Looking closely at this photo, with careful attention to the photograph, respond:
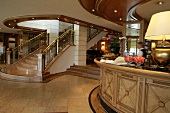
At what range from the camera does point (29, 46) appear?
9984 mm

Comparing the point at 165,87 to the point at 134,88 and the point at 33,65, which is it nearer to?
the point at 134,88

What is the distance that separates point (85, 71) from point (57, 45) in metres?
2.03

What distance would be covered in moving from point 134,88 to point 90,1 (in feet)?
10.3

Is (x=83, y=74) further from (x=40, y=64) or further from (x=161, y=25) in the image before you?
(x=161, y=25)

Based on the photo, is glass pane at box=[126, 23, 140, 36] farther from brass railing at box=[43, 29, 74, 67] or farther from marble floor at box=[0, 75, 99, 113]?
marble floor at box=[0, 75, 99, 113]

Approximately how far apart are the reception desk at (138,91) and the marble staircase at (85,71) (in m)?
3.76

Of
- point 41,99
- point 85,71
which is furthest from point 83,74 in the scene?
point 41,99

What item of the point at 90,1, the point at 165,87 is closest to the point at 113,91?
the point at 165,87

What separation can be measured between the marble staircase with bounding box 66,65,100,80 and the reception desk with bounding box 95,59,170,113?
376cm

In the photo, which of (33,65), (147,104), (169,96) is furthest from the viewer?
(33,65)

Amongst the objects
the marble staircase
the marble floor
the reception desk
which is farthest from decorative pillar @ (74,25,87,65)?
the reception desk

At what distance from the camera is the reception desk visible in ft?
6.68

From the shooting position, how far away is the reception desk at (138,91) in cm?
204

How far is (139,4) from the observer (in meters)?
4.64
